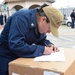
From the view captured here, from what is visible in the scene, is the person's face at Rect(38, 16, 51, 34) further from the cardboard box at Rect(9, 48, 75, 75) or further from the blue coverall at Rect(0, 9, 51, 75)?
the cardboard box at Rect(9, 48, 75, 75)

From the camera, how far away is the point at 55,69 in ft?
5.49

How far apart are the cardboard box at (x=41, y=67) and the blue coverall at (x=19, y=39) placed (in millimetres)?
96

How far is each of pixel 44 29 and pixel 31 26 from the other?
0.14m

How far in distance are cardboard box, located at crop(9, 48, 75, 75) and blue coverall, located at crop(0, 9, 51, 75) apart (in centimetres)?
10

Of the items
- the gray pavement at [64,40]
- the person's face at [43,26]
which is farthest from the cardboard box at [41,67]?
the gray pavement at [64,40]

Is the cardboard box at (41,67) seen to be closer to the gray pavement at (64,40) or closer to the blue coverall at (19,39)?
the blue coverall at (19,39)

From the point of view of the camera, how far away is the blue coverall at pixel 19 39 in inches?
75.2

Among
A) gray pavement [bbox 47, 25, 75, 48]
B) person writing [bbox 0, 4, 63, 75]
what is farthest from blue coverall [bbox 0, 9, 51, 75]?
gray pavement [bbox 47, 25, 75, 48]

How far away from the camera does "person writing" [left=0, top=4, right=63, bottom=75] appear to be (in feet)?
6.29

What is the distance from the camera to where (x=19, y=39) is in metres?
1.90

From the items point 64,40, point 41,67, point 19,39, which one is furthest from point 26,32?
point 64,40

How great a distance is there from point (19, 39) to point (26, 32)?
116mm

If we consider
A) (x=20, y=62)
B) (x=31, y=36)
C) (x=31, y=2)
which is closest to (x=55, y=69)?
(x=20, y=62)

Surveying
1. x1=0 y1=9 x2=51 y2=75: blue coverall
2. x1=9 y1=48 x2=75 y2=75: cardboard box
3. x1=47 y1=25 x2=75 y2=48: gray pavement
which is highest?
x1=0 y1=9 x2=51 y2=75: blue coverall
